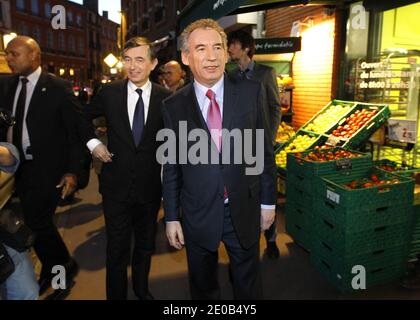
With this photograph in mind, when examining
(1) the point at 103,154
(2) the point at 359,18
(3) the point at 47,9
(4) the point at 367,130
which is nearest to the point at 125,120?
(1) the point at 103,154

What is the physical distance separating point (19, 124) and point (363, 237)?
3397 mm

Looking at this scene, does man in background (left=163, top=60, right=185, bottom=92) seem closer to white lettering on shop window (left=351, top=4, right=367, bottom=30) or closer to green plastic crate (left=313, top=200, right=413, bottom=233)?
green plastic crate (left=313, top=200, right=413, bottom=233)

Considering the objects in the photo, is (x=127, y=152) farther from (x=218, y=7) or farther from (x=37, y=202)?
(x=218, y=7)

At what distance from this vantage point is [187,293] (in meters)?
3.88

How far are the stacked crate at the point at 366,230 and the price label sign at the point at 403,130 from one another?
103 centimetres

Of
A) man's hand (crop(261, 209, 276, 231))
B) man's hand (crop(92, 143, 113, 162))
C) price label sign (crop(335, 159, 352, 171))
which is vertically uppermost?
man's hand (crop(92, 143, 113, 162))

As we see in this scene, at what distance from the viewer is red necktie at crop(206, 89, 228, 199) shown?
245cm

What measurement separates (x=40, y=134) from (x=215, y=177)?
2032 mm

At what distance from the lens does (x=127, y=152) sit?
321 cm

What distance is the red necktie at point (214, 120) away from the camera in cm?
245

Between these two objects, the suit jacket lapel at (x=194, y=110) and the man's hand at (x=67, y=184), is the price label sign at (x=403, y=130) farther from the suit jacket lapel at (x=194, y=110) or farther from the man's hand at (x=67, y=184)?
the man's hand at (x=67, y=184)

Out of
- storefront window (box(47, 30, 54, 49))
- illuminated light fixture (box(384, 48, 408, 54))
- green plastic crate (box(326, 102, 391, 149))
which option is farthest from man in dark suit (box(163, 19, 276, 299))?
storefront window (box(47, 30, 54, 49))

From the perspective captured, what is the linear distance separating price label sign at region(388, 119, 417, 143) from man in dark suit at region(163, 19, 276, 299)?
2.93m

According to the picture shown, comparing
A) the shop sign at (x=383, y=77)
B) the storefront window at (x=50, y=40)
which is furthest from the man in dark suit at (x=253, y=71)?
the storefront window at (x=50, y=40)
